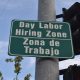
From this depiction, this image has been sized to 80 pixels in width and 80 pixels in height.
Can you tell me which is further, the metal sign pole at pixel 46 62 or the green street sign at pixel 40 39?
the green street sign at pixel 40 39

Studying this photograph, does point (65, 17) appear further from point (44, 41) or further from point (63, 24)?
point (44, 41)

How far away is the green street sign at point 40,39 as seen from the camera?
11.6 ft

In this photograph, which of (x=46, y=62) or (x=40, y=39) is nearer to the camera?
(x=46, y=62)

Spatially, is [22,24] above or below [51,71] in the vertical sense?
above

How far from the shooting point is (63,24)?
3.90 m

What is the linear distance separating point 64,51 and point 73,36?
24 centimetres

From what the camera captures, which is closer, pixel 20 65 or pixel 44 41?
pixel 44 41

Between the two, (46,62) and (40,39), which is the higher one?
(40,39)

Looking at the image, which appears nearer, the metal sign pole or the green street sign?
the metal sign pole

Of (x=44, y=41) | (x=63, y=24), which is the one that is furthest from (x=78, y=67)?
(x=63, y=24)

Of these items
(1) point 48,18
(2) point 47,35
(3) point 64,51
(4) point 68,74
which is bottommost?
(4) point 68,74

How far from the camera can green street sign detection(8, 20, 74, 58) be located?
3541 millimetres

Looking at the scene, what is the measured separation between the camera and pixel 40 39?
3658 millimetres

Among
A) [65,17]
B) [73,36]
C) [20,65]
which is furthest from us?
[20,65]
